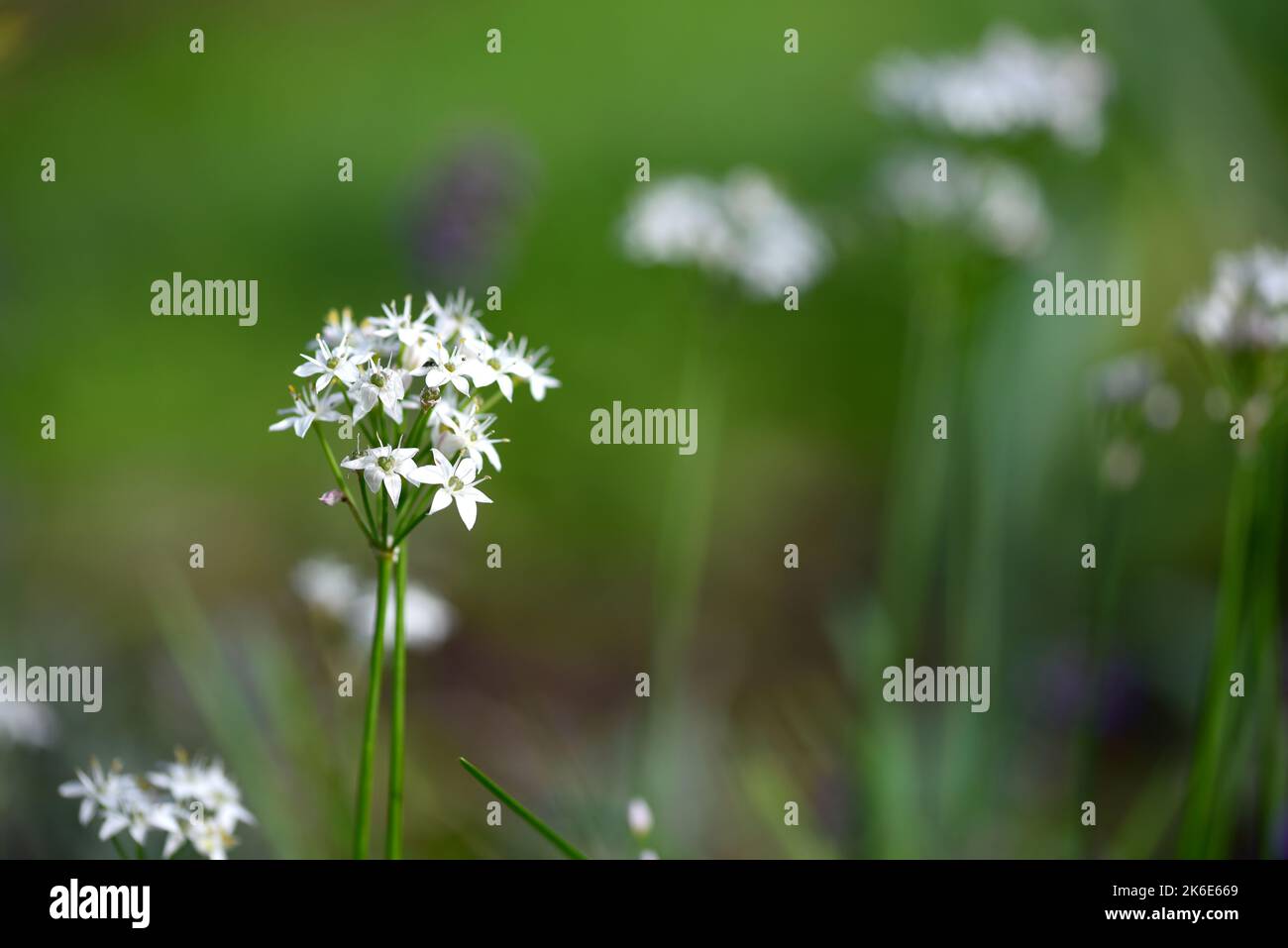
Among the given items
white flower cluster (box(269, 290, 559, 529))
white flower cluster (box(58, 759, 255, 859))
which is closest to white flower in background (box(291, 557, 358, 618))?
white flower cluster (box(58, 759, 255, 859))

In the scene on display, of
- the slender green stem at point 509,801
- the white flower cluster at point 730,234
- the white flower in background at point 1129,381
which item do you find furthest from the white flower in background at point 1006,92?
the slender green stem at point 509,801

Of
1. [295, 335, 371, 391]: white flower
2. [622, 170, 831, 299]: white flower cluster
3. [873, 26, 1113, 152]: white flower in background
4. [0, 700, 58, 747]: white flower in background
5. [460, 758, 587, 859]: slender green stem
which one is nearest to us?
[460, 758, 587, 859]: slender green stem

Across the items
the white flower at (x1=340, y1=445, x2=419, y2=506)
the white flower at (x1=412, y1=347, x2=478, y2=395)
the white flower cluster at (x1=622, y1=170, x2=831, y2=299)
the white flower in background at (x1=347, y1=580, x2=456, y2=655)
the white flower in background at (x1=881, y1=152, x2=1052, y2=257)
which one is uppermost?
the white flower in background at (x1=881, y1=152, x2=1052, y2=257)

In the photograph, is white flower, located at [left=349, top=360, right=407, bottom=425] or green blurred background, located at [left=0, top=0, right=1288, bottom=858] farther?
green blurred background, located at [left=0, top=0, right=1288, bottom=858]

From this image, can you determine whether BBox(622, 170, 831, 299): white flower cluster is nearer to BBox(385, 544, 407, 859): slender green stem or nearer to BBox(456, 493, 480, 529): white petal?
BBox(456, 493, 480, 529): white petal

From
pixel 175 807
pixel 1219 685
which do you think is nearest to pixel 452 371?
pixel 175 807

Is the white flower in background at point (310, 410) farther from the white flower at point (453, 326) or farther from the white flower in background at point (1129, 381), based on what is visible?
the white flower in background at point (1129, 381)
